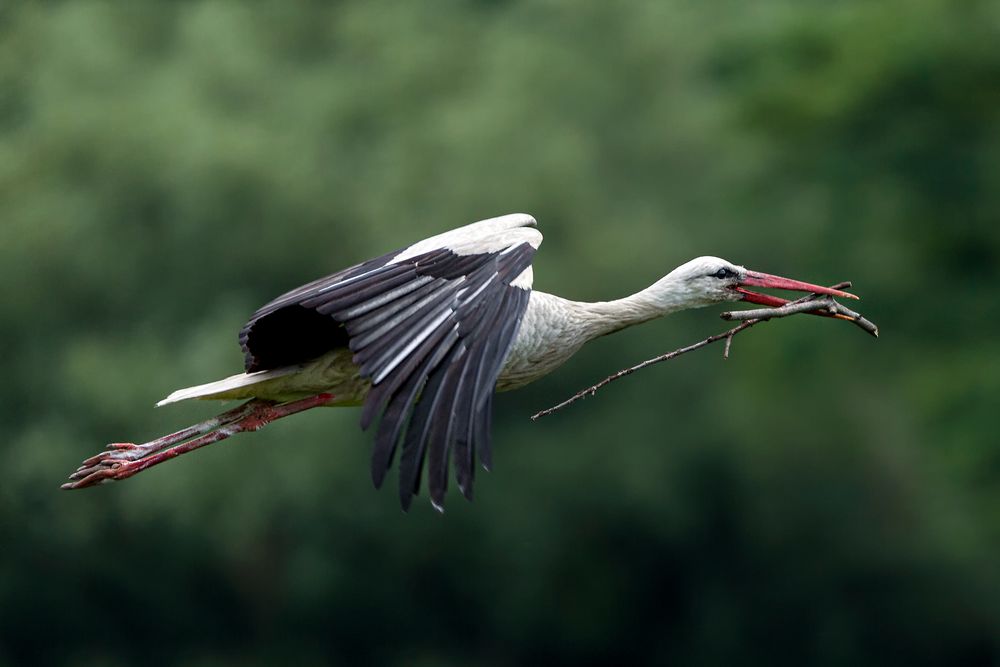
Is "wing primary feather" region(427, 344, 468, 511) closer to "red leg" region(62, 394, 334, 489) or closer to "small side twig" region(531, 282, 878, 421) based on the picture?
"small side twig" region(531, 282, 878, 421)

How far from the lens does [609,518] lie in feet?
91.4

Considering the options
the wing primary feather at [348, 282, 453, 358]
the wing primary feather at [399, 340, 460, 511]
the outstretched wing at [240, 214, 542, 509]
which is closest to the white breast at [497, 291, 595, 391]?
the outstretched wing at [240, 214, 542, 509]

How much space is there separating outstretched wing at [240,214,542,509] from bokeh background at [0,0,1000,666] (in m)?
15.4

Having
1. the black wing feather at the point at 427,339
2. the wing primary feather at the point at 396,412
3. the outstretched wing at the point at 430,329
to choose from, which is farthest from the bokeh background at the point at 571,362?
the wing primary feather at the point at 396,412

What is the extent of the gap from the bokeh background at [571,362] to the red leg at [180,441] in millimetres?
14645

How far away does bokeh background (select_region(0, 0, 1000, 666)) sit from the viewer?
2394 centimetres

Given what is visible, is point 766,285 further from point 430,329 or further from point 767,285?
point 430,329

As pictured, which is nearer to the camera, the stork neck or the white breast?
the white breast

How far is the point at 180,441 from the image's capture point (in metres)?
9.12

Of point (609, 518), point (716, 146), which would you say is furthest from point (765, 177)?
point (609, 518)

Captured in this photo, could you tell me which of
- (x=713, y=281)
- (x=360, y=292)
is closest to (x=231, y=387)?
(x=360, y=292)

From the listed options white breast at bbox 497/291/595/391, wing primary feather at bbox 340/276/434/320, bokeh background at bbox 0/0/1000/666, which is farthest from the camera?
bokeh background at bbox 0/0/1000/666

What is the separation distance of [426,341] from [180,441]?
6.63ft

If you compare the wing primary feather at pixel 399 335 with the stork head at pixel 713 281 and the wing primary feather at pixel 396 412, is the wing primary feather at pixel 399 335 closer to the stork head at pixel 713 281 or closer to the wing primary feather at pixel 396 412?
the wing primary feather at pixel 396 412
